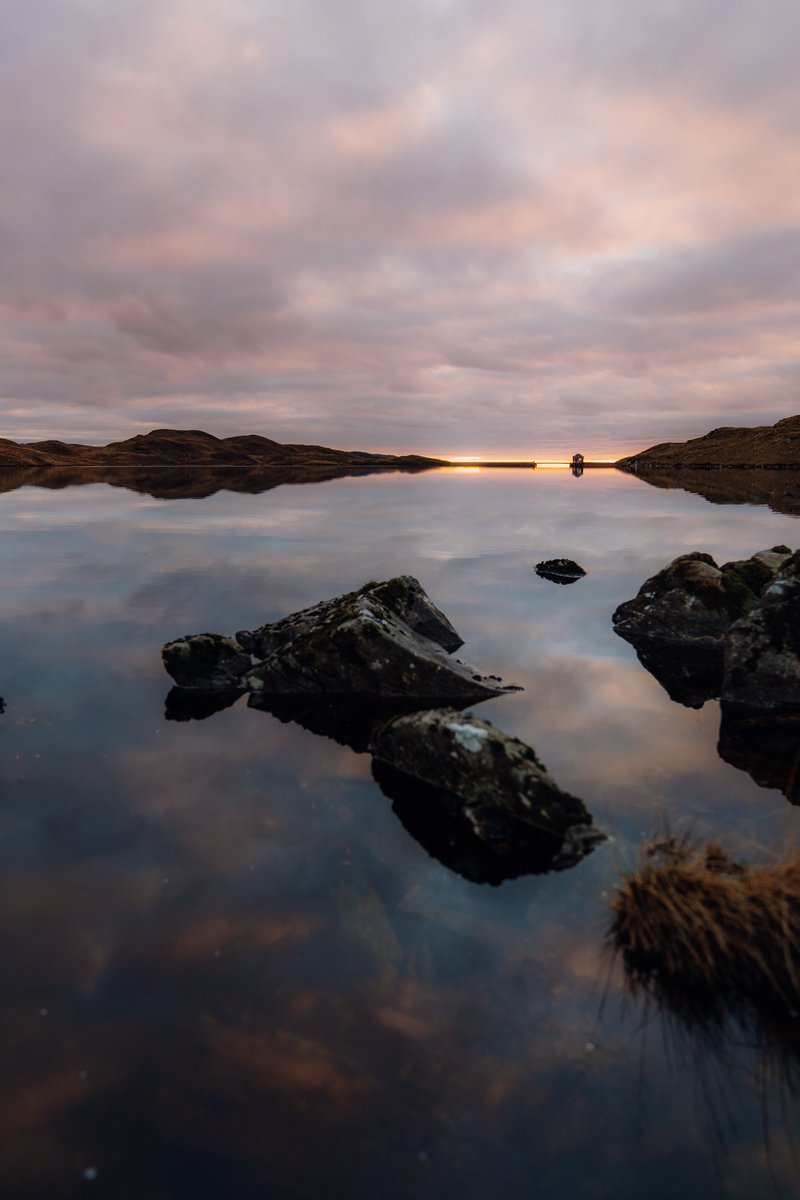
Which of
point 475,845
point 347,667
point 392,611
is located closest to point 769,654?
point 392,611

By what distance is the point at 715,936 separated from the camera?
6355 mm

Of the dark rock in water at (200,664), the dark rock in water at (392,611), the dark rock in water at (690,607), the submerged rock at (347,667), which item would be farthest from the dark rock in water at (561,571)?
the dark rock in water at (200,664)

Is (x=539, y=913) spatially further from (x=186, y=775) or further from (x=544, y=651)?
(x=544, y=651)

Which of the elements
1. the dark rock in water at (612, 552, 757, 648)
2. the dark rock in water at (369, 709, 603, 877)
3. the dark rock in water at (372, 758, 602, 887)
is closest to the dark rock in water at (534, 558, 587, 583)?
the dark rock in water at (612, 552, 757, 648)

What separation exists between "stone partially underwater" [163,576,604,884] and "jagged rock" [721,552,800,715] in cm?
556

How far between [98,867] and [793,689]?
48.1ft

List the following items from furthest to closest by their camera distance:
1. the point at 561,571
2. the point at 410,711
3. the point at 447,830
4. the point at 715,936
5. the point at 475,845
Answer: the point at 561,571
the point at 410,711
the point at 447,830
the point at 475,845
the point at 715,936

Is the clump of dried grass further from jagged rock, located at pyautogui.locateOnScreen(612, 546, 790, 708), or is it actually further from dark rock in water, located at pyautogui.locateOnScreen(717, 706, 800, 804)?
jagged rock, located at pyautogui.locateOnScreen(612, 546, 790, 708)

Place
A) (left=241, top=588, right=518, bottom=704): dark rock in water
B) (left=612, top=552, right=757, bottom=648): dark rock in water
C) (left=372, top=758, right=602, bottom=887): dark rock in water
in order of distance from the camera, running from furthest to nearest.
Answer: (left=612, top=552, right=757, bottom=648): dark rock in water → (left=241, top=588, right=518, bottom=704): dark rock in water → (left=372, top=758, right=602, bottom=887): dark rock in water

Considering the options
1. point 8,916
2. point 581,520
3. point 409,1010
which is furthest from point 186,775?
point 581,520

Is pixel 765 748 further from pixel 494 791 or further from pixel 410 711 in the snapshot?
pixel 410 711

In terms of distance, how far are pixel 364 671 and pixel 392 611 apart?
136 inches

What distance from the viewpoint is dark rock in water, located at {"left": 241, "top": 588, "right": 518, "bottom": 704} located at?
14867 millimetres

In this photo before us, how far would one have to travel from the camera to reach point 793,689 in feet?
47.3
